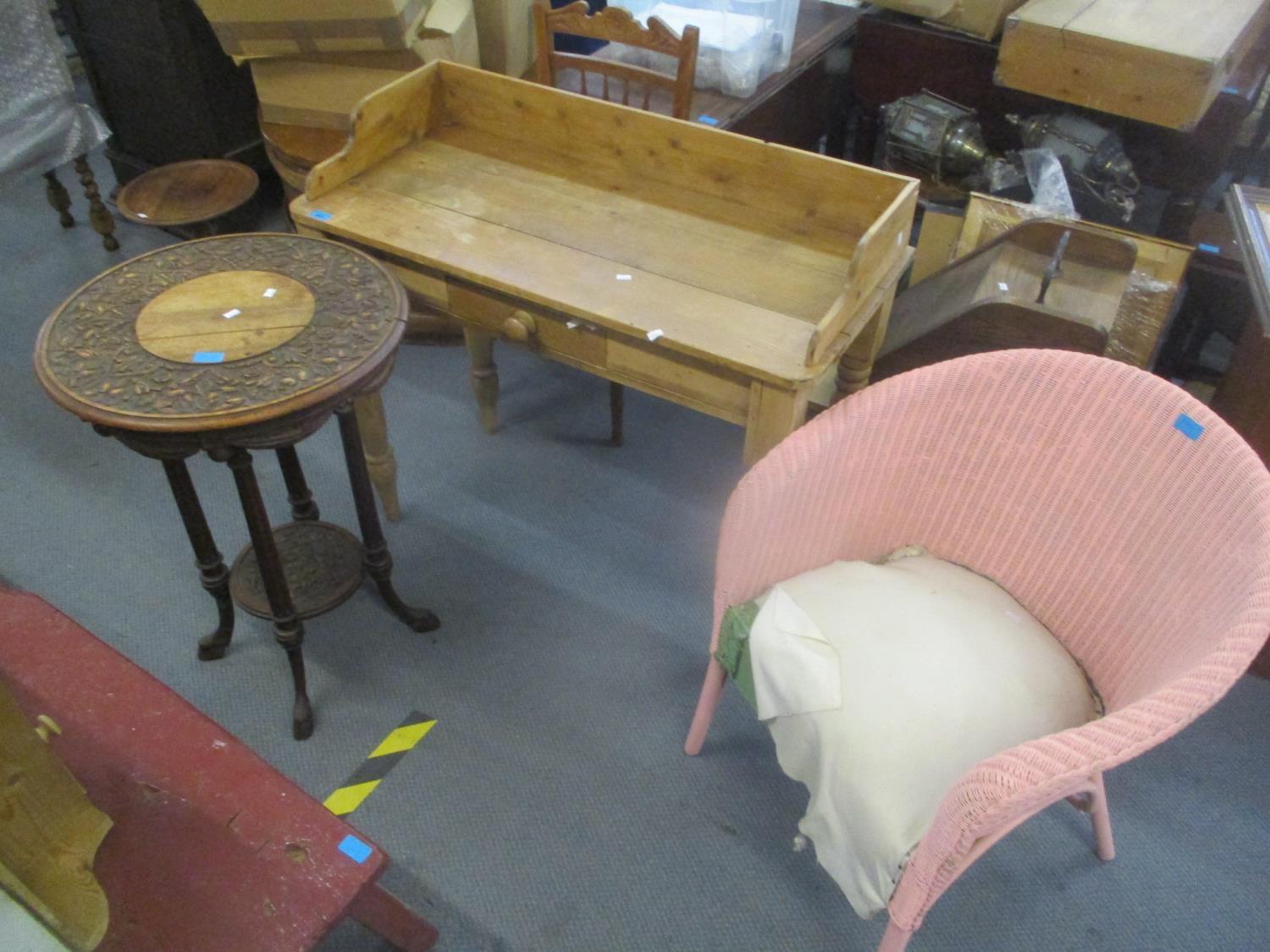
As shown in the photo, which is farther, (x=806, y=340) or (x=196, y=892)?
(x=806, y=340)

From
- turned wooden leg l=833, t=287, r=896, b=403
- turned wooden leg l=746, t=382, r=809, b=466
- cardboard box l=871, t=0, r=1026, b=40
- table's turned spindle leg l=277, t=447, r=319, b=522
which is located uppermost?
cardboard box l=871, t=0, r=1026, b=40

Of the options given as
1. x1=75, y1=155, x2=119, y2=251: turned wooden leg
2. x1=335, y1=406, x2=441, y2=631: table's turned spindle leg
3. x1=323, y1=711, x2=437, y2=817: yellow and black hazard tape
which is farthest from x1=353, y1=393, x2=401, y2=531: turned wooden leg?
x1=75, y1=155, x2=119, y2=251: turned wooden leg

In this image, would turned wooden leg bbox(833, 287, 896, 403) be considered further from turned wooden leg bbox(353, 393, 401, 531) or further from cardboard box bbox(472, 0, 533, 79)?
cardboard box bbox(472, 0, 533, 79)

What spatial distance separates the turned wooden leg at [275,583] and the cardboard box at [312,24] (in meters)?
1.12

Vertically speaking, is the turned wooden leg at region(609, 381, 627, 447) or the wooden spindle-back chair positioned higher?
the wooden spindle-back chair

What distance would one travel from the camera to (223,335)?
51.4 inches

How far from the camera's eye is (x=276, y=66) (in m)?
2.22

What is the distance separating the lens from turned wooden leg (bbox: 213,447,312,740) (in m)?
1.33

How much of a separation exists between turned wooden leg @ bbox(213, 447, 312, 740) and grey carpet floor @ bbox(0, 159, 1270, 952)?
5 centimetres

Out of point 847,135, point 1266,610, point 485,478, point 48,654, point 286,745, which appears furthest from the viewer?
point 847,135

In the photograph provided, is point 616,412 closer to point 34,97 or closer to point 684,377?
point 684,377

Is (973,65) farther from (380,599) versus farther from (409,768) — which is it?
(409,768)

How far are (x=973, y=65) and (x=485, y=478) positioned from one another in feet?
5.35

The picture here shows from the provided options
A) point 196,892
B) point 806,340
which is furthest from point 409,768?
point 806,340
